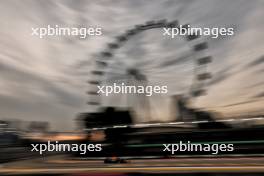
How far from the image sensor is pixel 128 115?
2.99 metres

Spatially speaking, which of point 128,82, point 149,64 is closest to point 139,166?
point 128,82

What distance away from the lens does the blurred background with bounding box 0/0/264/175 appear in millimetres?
2938

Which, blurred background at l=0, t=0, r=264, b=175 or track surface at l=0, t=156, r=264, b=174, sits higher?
blurred background at l=0, t=0, r=264, b=175

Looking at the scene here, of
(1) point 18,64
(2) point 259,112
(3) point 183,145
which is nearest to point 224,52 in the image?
(2) point 259,112

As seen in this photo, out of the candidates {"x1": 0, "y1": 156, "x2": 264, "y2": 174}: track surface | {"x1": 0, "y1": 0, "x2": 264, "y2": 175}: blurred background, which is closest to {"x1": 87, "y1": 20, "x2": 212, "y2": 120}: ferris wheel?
{"x1": 0, "y1": 0, "x2": 264, "y2": 175}: blurred background

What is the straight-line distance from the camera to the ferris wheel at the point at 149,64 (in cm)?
294

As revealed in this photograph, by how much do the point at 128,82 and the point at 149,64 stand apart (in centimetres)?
16

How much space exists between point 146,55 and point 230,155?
754mm

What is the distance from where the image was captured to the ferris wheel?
294 cm

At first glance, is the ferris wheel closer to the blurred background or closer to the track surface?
the blurred background

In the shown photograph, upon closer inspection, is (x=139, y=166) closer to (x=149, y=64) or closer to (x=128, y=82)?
(x=128, y=82)

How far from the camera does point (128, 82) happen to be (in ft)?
9.68

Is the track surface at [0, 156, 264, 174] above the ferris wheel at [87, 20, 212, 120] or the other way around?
the other way around

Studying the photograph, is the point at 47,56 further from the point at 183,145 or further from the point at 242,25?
the point at 242,25
